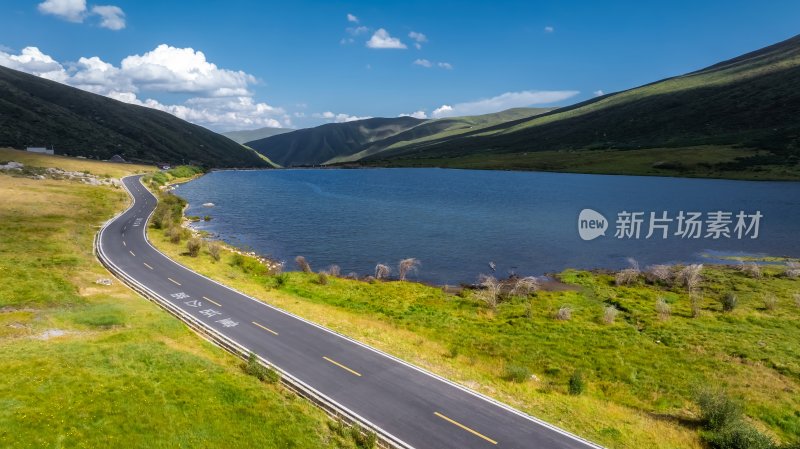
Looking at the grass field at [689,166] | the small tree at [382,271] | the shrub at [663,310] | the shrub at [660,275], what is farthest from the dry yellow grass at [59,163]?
the grass field at [689,166]

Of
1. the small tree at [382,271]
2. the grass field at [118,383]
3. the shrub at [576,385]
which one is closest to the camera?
the grass field at [118,383]

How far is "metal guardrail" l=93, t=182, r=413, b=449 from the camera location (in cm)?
2348

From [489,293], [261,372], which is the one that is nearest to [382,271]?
[489,293]

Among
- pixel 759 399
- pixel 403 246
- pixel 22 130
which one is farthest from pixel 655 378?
pixel 22 130

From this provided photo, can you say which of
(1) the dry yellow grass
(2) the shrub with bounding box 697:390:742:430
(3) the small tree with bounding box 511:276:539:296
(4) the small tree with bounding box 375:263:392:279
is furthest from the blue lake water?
(2) the shrub with bounding box 697:390:742:430

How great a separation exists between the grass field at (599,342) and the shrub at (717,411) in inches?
42.1

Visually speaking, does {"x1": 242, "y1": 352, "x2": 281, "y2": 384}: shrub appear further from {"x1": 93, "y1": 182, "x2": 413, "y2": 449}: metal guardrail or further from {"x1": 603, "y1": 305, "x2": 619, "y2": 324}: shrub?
{"x1": 603, "y1": 305, "x2": 619, "y2": 324}: shrub

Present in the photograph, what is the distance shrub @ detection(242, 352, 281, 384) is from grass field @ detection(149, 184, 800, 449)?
9038 millimetres

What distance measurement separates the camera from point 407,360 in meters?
32.1

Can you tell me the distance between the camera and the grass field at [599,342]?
27.1 m

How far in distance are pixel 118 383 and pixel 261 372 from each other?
8.62 metres

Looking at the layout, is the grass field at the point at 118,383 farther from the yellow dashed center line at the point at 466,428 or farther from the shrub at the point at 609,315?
the shrub at the point at 609,315

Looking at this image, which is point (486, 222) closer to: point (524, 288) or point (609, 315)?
point (524, 288)

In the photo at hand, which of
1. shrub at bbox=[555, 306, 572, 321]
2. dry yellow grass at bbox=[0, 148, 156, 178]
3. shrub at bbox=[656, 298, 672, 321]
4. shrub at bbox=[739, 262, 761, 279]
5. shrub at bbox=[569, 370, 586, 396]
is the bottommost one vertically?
shrub at bbox=[569, 370, 586, 396]
